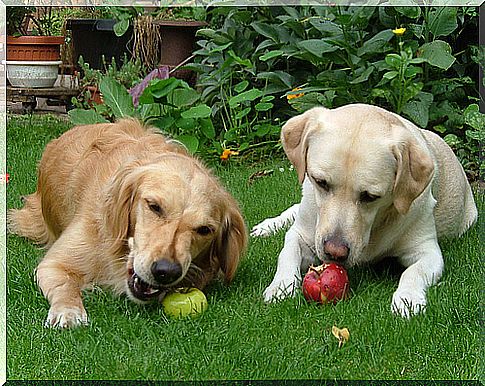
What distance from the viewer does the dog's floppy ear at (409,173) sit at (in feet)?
11.9

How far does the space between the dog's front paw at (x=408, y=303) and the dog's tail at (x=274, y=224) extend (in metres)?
1.34

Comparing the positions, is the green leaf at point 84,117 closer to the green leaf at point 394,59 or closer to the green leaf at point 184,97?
the green leaf at point 184,97

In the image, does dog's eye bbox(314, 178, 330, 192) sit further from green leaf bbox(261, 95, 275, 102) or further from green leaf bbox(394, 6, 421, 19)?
green leaf bbox(394, 6, 421, 19)

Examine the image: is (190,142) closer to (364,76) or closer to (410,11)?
(364,76)

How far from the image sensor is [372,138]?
3.61 m

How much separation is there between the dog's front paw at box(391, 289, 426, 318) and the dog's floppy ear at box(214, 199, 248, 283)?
2.52ft

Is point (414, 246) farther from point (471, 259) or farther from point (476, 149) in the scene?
point (476, 149)

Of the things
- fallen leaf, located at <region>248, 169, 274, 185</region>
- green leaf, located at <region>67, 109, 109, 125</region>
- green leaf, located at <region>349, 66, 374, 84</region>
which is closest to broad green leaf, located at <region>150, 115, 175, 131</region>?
green leaf, located at <region>67, 109, 109, 125</region>

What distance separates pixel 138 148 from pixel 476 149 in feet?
11.3

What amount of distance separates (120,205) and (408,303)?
1.36m

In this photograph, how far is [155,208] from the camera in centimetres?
342

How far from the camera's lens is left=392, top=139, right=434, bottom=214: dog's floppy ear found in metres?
3.63

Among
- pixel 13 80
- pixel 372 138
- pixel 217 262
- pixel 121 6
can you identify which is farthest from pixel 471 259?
pixel 13 80

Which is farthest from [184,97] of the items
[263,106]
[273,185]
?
[273,185]
